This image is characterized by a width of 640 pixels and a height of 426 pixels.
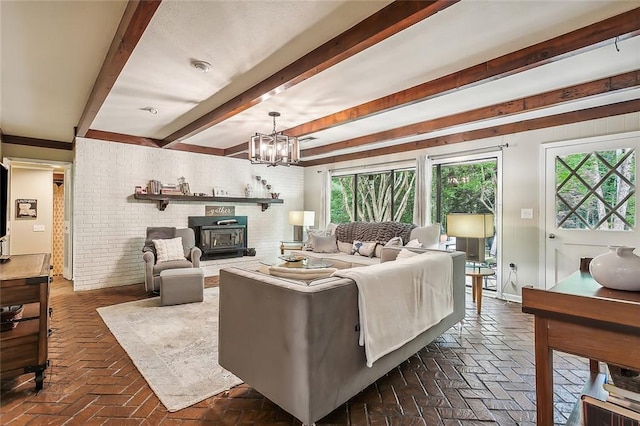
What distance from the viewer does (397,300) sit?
208cm

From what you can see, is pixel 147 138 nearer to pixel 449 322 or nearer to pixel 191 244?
pixel 191 244

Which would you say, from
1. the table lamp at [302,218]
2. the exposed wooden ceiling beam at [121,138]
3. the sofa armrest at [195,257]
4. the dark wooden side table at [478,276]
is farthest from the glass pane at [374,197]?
the exposed wooden ceiling beam at [121,138]

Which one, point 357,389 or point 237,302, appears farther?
point 237,302

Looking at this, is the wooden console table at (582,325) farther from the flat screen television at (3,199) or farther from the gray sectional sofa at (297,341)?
the flat screen television at (3,199)

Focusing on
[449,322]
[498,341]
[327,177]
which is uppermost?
[327,177]

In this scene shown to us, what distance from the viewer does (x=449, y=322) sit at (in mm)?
2879

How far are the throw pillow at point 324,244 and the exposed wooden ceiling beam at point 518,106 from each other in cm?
182

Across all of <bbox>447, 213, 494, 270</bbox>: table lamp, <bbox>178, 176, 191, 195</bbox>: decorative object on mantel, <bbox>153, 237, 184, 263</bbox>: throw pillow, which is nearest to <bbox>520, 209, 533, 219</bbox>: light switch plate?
<bbox>447, 213, 494, 270</bbox>: table lamp

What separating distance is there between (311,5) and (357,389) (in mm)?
2382

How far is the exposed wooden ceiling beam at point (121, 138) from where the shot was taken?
16.2ft

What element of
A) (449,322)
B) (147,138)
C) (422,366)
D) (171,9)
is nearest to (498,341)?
(449,322)

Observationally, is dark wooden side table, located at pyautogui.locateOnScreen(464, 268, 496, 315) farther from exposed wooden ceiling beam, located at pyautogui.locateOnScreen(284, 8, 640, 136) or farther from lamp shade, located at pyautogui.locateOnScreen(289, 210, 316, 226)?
lamp shade, located at pyautogui.locateOnScreen(289, 210, 316, 226)

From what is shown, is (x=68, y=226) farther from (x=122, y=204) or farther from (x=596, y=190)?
(x=596, y=190)

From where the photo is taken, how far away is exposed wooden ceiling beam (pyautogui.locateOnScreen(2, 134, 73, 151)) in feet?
16.1
